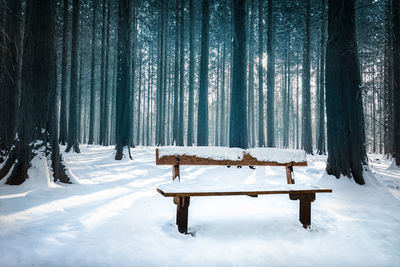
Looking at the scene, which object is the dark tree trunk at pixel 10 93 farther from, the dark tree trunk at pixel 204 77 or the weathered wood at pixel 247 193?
the dark tree trunk at pixel 204 77

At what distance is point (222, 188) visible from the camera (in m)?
2.97

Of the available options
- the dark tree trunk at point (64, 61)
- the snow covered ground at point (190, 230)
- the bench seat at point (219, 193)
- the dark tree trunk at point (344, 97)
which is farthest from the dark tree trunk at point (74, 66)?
the dark tree trunk at point (344, 97)

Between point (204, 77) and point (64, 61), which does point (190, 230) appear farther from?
point (64, 61)

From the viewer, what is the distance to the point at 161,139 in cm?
2062

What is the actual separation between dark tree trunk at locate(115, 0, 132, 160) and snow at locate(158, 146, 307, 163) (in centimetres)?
701

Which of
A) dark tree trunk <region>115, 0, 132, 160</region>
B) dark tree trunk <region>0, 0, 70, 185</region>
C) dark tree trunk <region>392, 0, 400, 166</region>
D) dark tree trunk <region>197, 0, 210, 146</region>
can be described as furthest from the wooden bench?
dark tree trunk <region>197, 0, 210, 146</region>

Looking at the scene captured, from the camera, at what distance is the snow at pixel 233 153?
350 centimetres

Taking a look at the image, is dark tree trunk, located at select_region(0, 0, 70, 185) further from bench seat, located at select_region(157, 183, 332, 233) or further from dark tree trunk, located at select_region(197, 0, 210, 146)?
dark tree trunk, located at select_region(197, 0, 210, 146)

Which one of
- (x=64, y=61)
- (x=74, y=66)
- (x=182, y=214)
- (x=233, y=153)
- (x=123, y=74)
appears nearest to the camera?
(x=182, y=214)

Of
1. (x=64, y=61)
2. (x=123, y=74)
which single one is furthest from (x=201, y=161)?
(x=64, y=61)

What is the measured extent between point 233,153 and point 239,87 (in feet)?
19.3

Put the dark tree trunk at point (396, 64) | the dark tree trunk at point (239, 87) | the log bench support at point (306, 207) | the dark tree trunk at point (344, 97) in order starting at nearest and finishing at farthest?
the log bench support at point (306, 207), the dark tree trunk at point (344, 97), the dark tree trunk at point (396, 64), the dark tree trunk at point (239, 87)

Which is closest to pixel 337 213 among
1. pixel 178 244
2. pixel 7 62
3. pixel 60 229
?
pixel 178 244

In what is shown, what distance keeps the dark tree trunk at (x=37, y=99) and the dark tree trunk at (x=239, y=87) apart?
598cm
